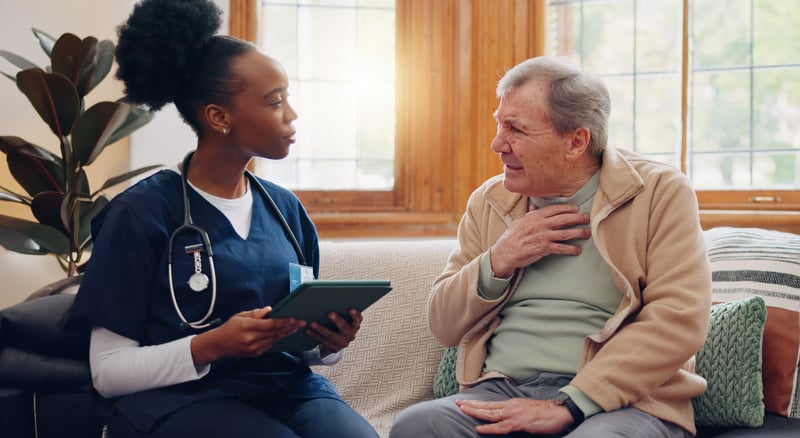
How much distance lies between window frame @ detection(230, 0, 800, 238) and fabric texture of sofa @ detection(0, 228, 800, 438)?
0.87m

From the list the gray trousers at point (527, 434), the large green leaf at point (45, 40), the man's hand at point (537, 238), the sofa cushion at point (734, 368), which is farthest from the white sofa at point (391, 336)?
the large green leaf at point (45, 40)

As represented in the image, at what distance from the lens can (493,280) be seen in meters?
1.83

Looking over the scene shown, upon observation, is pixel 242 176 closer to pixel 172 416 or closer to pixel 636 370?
pixel 172 416

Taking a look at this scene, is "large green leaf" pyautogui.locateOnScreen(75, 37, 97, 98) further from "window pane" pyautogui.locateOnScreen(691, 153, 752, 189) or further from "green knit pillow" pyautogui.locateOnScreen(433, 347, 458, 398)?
"window pane" pyautogui.locateOnScreen(691, 153, 752, 189)

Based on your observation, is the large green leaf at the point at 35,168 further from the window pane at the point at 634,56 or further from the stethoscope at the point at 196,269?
the window pane at the point at 634,56

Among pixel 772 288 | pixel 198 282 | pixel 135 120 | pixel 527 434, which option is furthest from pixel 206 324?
pixel 135 120

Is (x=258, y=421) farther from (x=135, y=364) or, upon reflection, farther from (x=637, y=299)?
(x=637, y=299)

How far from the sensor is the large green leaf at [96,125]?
2.71 m

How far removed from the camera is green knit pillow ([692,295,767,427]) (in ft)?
6.11

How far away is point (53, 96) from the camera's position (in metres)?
2.65

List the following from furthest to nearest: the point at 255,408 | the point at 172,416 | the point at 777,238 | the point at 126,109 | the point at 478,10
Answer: the point at 478,10
the point at 126,109
the point at 777,238
the point at 255,408
the point at 172,416

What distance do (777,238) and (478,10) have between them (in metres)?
1.64

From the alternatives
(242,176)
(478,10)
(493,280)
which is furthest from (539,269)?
(478,10)

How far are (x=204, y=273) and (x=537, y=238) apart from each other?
2.37 ft
